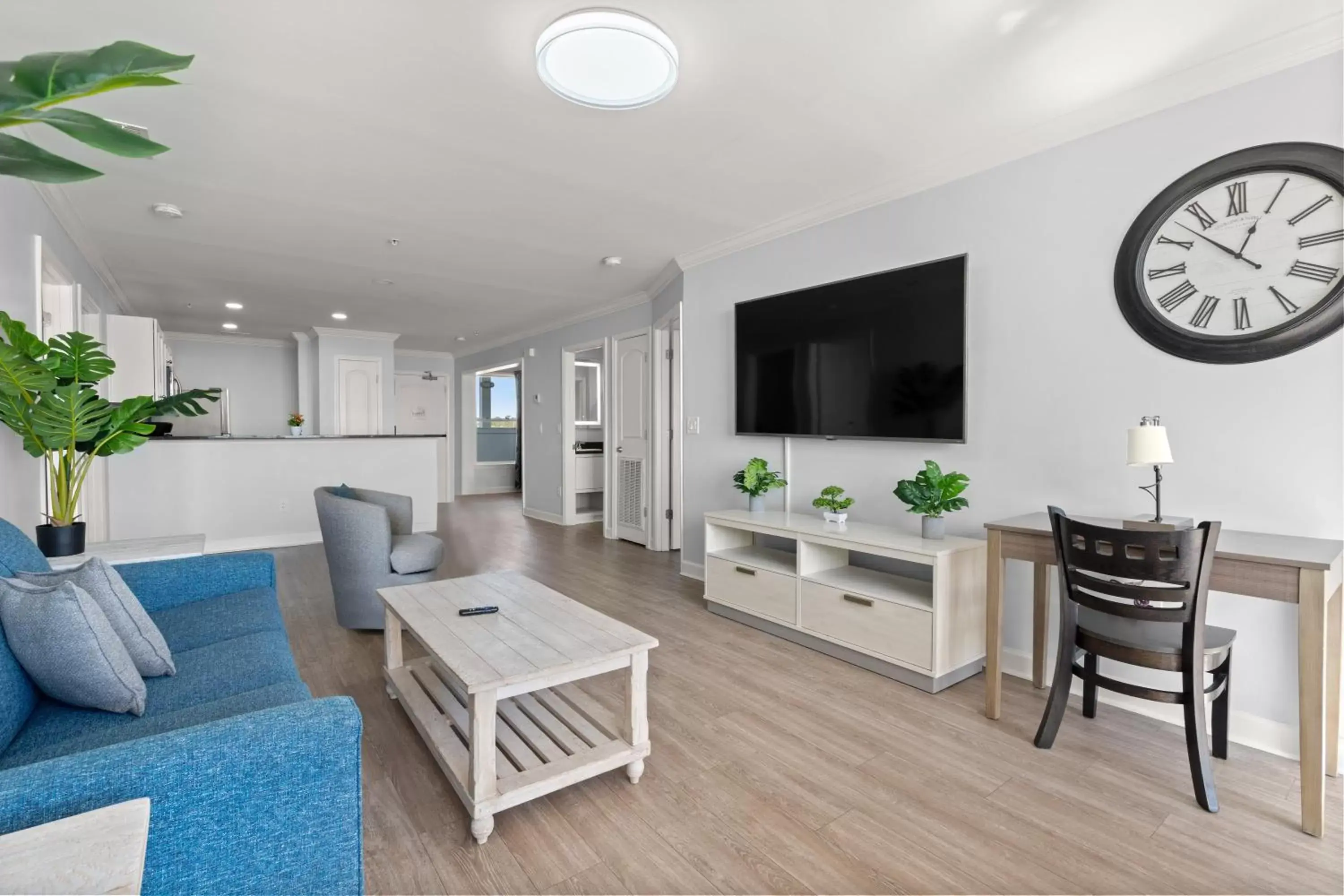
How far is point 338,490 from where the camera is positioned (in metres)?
3.69

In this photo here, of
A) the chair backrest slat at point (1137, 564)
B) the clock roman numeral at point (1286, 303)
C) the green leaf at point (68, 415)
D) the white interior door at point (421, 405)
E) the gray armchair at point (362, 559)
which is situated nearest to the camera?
the chair backrest slat at point (1137, 564)

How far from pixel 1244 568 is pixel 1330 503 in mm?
534

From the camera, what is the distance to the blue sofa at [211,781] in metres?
0.94

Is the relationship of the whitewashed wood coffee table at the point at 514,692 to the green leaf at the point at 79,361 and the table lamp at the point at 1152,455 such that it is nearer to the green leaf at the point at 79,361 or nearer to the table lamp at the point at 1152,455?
the green leaf at the point at 79,361

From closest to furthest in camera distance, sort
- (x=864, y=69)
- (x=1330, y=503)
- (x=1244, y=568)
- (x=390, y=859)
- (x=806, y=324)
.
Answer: (x=390, y=859)
(x=1244, y=568)
(x=1330, y=503)
(x=864, y=69)
(x=806, y=324)

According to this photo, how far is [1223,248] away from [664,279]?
3575 millimetres

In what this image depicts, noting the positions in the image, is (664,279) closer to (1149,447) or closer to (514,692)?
(1149,447)

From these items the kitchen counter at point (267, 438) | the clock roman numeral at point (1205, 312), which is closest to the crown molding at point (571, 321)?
the kitchen counter at point (267, 438)

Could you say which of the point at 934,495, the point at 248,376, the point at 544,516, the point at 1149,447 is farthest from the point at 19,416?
the point at 248,376

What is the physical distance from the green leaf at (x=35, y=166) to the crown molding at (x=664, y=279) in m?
4.00

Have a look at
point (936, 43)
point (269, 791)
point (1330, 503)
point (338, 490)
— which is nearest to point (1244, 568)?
point (1330, 503)

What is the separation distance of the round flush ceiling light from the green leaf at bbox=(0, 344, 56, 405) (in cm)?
207

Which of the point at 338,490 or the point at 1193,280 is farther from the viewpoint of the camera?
the point at 338,490

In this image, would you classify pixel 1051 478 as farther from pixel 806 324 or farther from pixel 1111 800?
pixel 806 324
